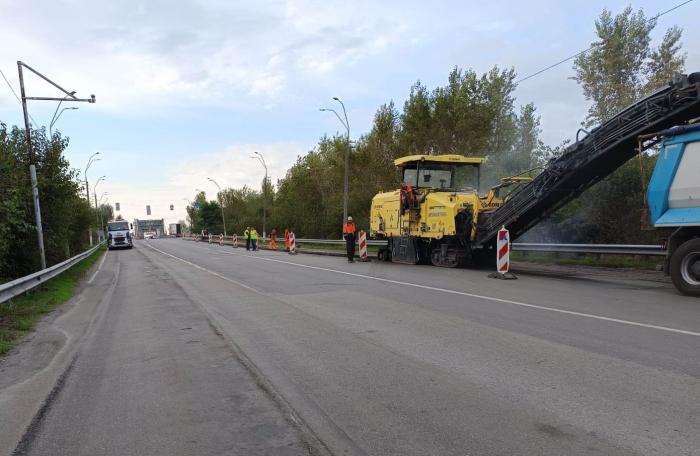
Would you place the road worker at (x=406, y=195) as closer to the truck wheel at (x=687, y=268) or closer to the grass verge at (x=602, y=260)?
the grass verge at (x=602, y=260)

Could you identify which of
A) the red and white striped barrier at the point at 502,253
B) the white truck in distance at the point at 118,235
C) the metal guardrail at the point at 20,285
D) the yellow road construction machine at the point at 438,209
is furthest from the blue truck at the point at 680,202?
the white truck in distance at the point at 118,235

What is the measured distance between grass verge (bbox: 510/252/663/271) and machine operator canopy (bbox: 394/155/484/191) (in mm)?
3529

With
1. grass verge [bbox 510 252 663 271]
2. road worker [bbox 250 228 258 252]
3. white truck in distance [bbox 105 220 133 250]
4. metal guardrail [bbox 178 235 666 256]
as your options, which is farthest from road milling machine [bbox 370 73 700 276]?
white truck in distance [bbox 105 220 133 250]

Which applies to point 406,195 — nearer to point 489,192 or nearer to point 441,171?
point 441,171

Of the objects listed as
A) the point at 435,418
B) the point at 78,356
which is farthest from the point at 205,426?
the point at 78,356

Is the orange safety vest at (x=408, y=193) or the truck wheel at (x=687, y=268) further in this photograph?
the orange safety vest at (x=408, y=193)

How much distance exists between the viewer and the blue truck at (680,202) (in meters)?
9.59

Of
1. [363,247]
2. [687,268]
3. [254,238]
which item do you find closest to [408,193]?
[363,247]

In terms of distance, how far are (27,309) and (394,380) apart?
30.7 ft

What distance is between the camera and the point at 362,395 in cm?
464

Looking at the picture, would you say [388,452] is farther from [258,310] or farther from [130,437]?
[258,310]

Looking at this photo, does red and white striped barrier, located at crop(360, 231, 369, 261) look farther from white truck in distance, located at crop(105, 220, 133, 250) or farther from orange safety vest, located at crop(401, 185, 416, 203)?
white truck in distance, located at crop(105, 220, 133, 250)

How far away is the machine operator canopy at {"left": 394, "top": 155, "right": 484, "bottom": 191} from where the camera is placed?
17406mm

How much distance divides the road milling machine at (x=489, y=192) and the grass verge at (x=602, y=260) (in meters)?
2.49
